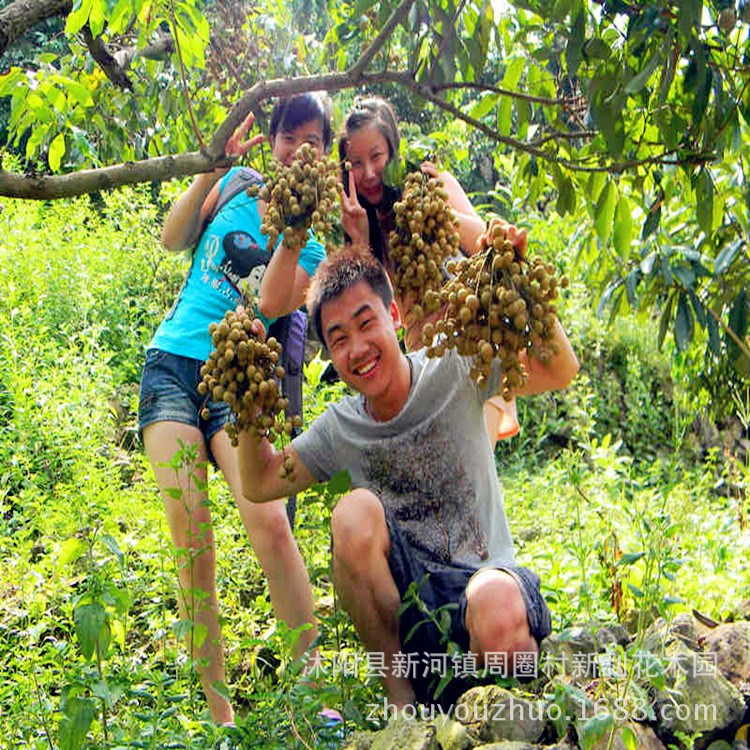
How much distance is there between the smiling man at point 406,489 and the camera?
210 centimetres

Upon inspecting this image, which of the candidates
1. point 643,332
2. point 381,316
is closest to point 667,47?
point 381,316

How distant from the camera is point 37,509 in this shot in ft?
11.4

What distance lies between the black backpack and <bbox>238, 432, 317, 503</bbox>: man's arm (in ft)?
1.33

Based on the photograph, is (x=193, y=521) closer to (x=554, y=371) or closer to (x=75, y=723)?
(x=75, y=723)

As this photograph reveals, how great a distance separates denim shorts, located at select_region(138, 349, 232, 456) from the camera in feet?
7.83

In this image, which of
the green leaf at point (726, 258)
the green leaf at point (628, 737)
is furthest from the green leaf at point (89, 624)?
the green leaf at point (726, 258)

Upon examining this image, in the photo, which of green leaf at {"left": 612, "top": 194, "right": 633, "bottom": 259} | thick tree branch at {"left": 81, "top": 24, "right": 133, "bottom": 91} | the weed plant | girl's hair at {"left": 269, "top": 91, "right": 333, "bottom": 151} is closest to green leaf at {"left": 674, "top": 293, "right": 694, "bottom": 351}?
the weed plant

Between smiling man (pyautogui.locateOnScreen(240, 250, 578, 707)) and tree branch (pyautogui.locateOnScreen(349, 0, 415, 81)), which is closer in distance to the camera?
tree branch (pyautogui.locateOnScreen(349, 0, 415, 81))

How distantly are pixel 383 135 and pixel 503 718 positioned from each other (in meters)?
1.35

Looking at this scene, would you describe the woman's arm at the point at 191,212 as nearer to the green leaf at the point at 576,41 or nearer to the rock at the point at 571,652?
the green leaf at the point at 576,41

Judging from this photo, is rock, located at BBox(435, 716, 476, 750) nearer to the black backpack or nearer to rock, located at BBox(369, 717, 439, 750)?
rock, located at BBox(369, 717, 439, 750)

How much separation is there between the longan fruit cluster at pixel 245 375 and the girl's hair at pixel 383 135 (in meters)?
0.64

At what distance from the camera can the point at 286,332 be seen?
8.52 ft

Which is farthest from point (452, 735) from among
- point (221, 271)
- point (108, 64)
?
point (108, 64)
